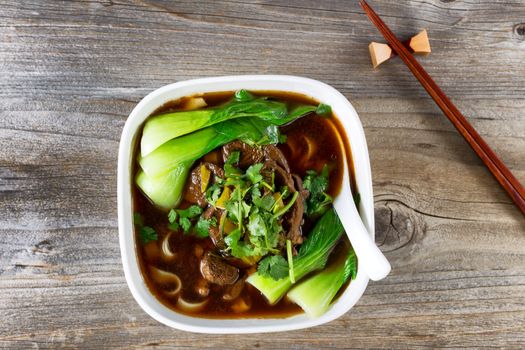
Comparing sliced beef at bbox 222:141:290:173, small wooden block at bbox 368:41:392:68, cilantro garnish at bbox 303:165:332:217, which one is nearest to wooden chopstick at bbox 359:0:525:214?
small wooden block at bbox 368:41:392:68

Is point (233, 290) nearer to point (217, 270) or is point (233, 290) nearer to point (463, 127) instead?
point (217, 270)

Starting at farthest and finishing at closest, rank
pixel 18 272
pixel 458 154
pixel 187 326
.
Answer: pixel 458 154, pixel 18 272, pixel 187 326

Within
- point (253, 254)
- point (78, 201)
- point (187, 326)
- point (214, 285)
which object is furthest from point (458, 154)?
point (78, 201)

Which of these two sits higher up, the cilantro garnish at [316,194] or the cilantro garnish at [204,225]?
the cilantro garnish at [316,194]

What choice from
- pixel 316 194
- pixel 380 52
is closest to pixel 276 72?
pixel 380 52

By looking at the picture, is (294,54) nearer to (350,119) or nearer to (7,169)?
(350,119)

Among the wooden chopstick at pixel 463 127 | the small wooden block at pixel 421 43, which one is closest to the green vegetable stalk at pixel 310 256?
the wooden chopstick at pixel 463 127

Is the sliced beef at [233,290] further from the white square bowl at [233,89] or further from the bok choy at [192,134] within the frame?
the bok choy at [192,134]
